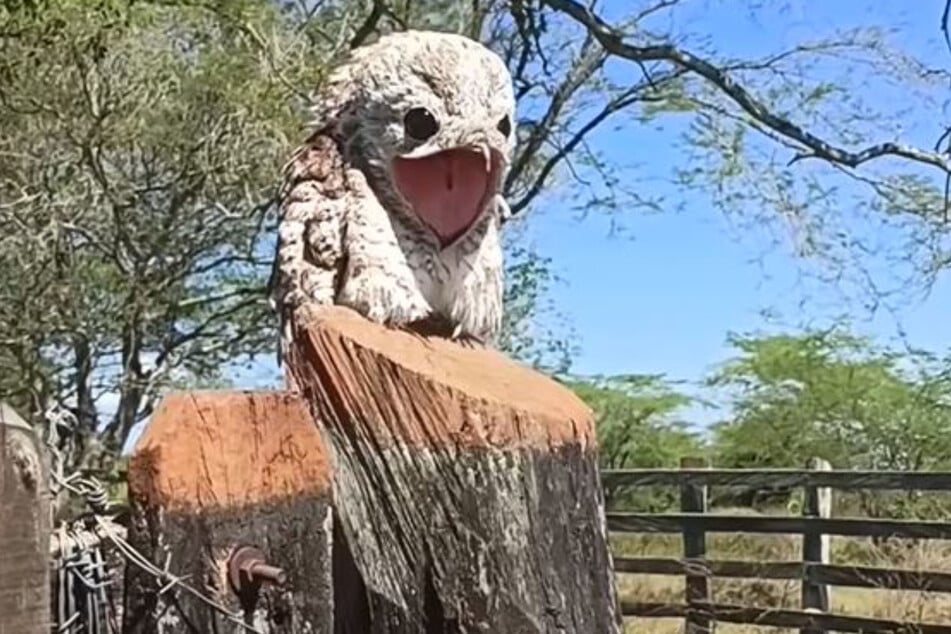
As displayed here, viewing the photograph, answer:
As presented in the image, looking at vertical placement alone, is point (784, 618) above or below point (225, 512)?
below

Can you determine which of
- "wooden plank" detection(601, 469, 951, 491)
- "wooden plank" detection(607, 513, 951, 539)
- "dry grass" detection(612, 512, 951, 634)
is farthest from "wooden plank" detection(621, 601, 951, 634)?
"wooden plank" detection(601, 469, 951, 491)

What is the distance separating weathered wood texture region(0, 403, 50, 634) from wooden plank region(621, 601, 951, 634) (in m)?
5.47

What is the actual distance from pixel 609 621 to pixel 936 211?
6247 mm

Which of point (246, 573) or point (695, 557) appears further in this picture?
point (695, 557)

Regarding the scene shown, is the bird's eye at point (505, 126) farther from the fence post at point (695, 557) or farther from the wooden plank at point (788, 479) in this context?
the fence post at point (695, 557)

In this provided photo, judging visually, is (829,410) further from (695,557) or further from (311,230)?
(311,230)

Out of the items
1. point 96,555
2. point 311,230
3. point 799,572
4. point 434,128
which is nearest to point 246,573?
point 96,555

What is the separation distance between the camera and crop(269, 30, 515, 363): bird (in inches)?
88.4

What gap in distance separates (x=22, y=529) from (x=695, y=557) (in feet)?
20.0

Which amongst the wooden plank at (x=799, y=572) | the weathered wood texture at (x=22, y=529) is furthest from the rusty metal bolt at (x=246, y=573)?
the wooden plank at (x=799, y=572)

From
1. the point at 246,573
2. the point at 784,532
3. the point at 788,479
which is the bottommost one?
the point at 784,532

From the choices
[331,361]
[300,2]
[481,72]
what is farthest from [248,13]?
[331,361]

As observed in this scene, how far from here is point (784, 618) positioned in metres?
6.74

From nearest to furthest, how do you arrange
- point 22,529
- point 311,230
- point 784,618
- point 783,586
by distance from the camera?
point 22,529 < point 311,230 < point 784,618 < point 783,586
